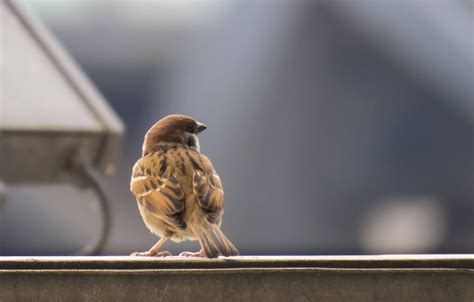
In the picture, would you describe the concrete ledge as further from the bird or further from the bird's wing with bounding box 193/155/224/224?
the bird's wing with bounding box 193/155/224/224

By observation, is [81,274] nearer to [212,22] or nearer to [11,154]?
[11,154]

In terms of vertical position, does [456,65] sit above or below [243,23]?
below

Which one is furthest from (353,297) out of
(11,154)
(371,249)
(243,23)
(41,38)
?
(243,23)

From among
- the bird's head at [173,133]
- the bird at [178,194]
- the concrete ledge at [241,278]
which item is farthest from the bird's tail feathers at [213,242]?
the bird's head at [173,133]

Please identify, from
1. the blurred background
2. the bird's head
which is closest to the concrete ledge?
the bird's head

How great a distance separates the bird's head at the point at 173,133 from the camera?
17.7 ft

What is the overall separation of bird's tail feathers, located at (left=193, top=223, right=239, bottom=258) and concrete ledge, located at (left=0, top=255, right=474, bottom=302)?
0.55 m

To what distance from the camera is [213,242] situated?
4.02 metres

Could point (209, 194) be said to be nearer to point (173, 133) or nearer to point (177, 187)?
point (177, 187)

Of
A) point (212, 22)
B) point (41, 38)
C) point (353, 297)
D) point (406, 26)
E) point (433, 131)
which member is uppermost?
point (212, 22)

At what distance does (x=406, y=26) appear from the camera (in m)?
30.1

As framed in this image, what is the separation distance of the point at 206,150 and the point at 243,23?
557cm

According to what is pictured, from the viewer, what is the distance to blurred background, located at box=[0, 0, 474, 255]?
27.7 m

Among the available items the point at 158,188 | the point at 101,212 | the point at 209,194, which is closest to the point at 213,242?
the point at 209,194
